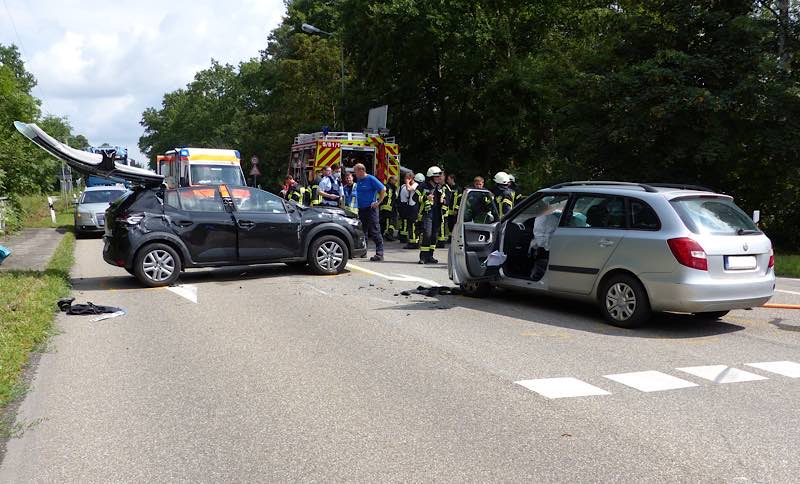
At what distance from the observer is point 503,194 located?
13.7 metres

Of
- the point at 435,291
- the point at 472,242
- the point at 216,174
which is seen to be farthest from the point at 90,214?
the point at 472,242

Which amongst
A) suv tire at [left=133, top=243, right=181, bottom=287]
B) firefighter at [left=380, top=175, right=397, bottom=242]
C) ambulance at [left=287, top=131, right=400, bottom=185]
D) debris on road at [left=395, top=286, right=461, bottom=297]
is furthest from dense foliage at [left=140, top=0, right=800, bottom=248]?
suv tire at [left=133, top=243, right=181, bottom=287]

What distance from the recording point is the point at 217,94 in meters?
83.5

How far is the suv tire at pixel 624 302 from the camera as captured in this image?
24.8 feet

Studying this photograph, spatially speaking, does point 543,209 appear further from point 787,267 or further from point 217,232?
point 787,267

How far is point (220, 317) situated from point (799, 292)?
8.41m

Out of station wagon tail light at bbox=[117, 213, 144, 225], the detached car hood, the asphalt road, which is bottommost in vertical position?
the asphalt road

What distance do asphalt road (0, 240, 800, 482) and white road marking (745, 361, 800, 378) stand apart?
0.03 meters

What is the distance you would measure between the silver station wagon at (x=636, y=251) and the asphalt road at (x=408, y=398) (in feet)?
1.33

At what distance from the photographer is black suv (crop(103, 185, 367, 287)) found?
10.8 m

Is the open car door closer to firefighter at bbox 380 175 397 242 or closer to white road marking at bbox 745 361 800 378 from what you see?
white road marking at bbox 745 361 800 378

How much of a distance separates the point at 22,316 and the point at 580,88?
14.6 meters

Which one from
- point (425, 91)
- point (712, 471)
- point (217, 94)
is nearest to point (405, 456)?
point (712, 471)

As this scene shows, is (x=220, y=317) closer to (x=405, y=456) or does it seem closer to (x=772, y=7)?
(x=405, y=456)
